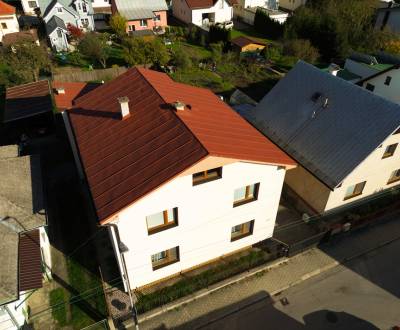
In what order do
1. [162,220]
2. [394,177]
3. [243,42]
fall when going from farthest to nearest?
[243,42], [394,177], [162,220]

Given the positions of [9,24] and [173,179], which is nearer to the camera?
[173,179]

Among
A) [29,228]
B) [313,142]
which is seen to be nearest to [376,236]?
[313,142]

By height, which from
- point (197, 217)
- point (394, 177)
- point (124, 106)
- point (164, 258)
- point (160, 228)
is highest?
point (124, 106)

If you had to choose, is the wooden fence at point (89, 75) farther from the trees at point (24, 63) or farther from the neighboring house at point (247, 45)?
the neighboring house at point (247, 45)

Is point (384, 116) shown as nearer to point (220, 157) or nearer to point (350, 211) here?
point (350, 211)

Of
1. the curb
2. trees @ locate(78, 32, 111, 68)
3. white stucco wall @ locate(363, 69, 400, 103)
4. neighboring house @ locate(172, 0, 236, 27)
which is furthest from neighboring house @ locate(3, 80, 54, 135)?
neighboring house @ locate(172, 0, 236, 27)

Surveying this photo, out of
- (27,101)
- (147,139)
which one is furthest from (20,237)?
(27,101)

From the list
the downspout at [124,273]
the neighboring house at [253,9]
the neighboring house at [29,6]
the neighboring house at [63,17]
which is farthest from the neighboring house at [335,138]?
the neighboring house at [29,6]

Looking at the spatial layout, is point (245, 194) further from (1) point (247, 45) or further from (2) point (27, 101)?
(1) point (247, 45)

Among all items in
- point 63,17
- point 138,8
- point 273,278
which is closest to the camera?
point 273,278
